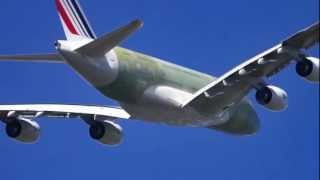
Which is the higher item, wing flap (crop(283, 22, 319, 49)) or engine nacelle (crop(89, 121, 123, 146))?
engine nacelle (crop(89, 121, 123, 146))

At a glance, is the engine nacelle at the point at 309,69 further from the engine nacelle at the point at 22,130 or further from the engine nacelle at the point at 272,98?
the engine nacelle at the point at 22,130

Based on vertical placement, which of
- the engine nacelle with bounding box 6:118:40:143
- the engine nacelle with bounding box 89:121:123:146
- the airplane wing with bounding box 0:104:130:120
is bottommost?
the engine nacelle with bounding box 6:118:40:143

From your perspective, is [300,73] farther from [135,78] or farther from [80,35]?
[80,35]

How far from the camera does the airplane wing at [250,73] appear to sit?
116ft

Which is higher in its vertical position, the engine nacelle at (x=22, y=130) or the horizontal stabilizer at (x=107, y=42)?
the engine nacelle at (x=22, y=130)

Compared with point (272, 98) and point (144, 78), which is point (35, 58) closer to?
point (144, 78)

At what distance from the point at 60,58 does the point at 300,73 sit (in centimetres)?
997

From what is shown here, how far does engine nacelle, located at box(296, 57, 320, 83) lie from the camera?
115ft

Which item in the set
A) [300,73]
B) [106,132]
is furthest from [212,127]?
[300,73]

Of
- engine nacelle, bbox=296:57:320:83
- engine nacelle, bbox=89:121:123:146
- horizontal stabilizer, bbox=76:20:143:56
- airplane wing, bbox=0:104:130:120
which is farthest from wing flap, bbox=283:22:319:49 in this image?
engine nacelle, bbox=89:121:123:146

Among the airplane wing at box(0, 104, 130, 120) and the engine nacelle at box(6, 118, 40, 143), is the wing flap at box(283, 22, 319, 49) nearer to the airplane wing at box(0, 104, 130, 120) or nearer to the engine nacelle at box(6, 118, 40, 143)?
the airplane wing at box(0, 104, 130, 120)

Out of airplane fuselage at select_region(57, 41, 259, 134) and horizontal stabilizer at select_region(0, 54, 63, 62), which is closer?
horizontal stabilizer at select_region(0, 54, 63, 62)

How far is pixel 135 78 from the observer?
37.1 m

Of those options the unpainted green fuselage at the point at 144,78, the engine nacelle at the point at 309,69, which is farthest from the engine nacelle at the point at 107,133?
the engine nacelle at the point at 309,69
